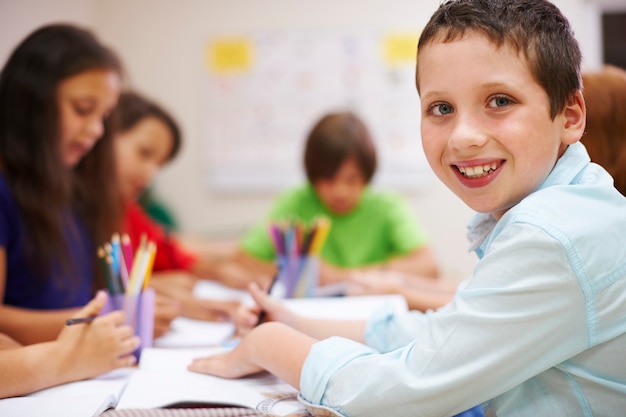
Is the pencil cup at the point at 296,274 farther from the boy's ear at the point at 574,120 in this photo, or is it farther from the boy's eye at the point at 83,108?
the boy's ear at the point at 574,120

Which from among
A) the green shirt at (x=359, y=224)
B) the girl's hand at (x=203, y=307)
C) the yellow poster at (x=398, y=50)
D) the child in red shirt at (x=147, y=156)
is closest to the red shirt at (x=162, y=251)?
the child in red shirt at (x=147, y=156)

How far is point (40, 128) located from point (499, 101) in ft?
2.94

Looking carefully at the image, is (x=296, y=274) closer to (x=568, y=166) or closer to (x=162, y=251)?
(x=162, y=251)

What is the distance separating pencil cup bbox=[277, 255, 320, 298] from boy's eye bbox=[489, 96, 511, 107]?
768 mm

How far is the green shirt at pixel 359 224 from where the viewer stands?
1.93 metres

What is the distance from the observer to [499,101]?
1.96ft

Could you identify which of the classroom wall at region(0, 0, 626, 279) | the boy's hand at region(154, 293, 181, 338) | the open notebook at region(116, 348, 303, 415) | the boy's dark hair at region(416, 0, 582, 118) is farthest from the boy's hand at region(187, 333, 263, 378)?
the classroom wall at region(0, 0, 626, 279)

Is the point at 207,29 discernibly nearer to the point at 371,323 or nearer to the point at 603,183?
the point at 371,323

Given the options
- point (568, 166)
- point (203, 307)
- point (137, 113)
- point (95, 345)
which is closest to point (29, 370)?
point (95, 345)

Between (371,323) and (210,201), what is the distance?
7.32 ft

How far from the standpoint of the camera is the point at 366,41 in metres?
2.94

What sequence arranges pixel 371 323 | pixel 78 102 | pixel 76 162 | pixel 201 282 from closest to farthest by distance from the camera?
pixel 371 323 < pixel 78 102 < pixel 76 162 < pixel 201 282

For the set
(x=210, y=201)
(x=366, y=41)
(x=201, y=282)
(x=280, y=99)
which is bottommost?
(x=210, y=201)

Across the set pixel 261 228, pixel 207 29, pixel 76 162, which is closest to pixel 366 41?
pixel 207 29
